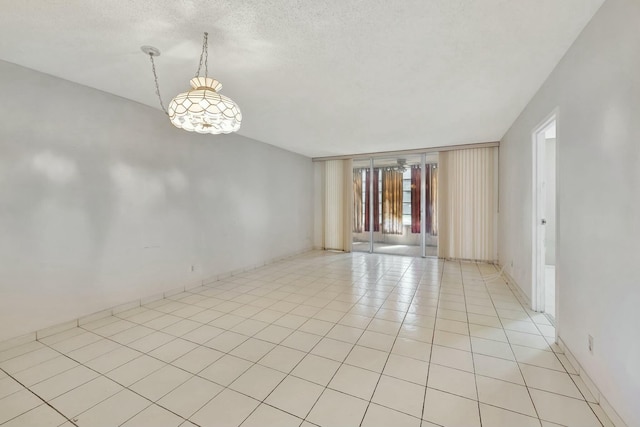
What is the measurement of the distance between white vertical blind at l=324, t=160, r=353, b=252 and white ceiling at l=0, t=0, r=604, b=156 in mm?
3533

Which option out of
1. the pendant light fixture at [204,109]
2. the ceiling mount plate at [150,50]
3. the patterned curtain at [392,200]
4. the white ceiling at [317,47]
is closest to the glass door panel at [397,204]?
the patterned curtain at [392,200]

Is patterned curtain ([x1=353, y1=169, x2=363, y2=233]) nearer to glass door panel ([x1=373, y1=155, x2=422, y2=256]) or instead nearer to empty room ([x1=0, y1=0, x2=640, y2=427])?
glass door panel ([x1=373, y1=155, x2=422, y2=256])

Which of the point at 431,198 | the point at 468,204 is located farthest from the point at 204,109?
the point at 431,198

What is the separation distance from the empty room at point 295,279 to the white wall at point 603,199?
19 mm

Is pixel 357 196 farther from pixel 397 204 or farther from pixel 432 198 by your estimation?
pixel 432 198

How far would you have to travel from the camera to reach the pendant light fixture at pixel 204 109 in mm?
1918

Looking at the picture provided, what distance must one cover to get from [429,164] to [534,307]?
16.5 feet

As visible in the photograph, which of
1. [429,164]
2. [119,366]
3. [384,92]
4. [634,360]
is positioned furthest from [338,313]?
[429,164]

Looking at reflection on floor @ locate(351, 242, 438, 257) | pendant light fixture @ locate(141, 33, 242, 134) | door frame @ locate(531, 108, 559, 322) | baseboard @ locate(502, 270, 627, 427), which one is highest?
pendant light fixture @ locate(141, 33, 242, 134)

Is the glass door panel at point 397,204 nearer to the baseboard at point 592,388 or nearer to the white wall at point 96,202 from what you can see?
the white wall at point 96,202

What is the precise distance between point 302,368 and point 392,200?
7.00m

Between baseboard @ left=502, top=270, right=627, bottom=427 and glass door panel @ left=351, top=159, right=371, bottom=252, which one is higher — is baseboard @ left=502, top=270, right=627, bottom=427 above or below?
below

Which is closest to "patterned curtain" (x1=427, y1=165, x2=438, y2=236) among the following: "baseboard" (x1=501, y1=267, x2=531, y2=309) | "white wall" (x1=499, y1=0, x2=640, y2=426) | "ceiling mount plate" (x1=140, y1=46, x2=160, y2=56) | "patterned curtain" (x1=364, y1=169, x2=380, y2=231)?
"patterned curtain" (x1=364, y1=169, x2=380, y2=231)

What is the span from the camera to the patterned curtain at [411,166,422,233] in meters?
8.02
